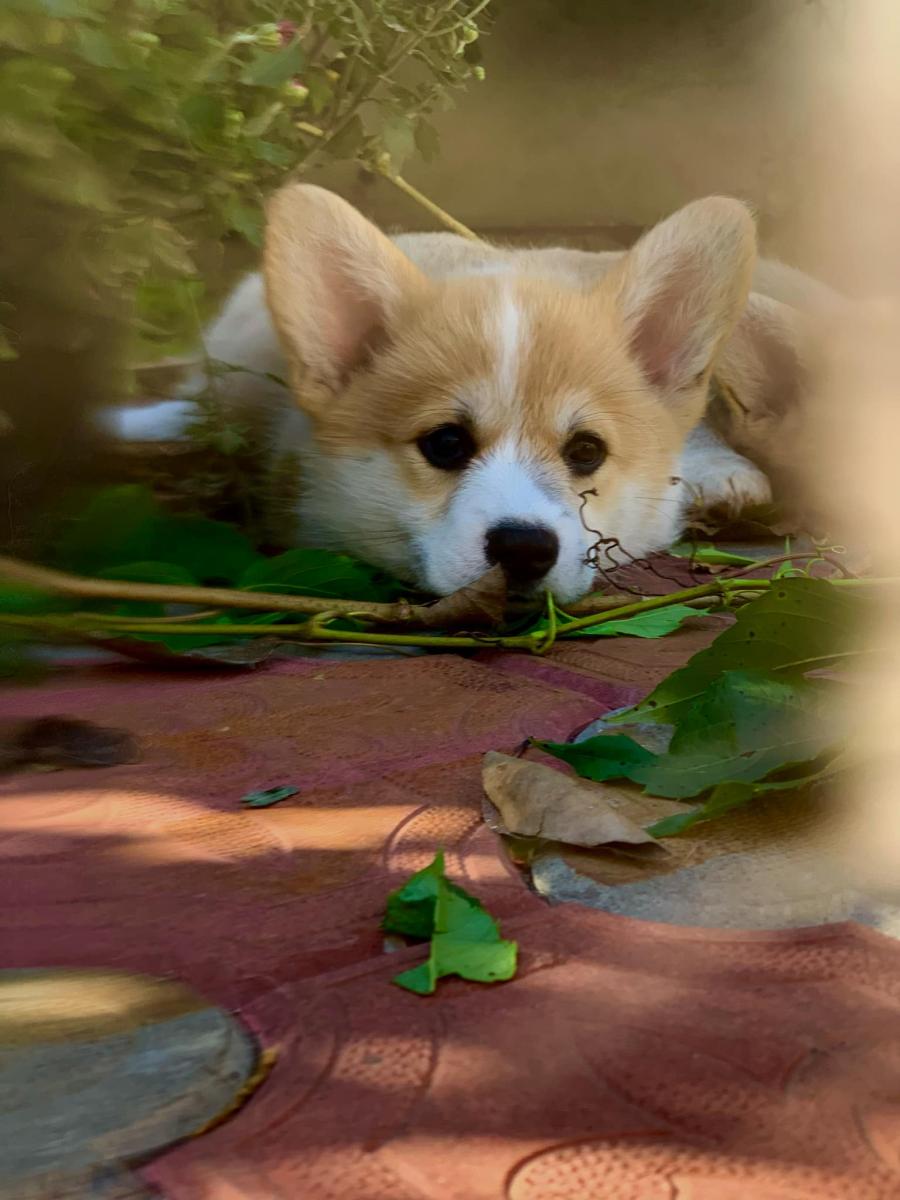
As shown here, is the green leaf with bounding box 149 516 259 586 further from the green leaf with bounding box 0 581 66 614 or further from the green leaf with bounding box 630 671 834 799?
the green leaf with bounding box 630 671 834 799

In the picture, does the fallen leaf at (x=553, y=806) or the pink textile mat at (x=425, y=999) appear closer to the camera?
the pink textile mat at (x=425, y=999)

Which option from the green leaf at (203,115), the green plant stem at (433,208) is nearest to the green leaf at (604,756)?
the green leaf at (203,115)

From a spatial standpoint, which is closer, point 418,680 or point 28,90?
point 418,680

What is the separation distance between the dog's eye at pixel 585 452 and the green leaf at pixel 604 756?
3.32 ft

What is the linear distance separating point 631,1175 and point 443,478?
5.18ft

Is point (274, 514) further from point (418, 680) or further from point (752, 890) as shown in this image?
point (752, 890)

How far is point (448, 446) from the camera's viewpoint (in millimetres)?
2113

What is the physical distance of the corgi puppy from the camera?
2043mm

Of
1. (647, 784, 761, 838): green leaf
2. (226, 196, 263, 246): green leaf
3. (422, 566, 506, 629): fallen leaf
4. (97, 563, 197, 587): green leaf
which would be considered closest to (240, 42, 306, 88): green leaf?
(226, 196, 263, 246): green leaf

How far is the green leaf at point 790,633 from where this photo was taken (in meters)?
1.21

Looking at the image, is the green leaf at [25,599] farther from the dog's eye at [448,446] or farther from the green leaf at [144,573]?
the dog's eye at [448,446]

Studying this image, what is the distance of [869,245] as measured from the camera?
9.41 feet

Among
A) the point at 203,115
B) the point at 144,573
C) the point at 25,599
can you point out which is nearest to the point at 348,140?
the point at 203,115

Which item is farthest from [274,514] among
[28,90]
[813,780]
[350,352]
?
[813,780]
